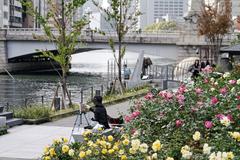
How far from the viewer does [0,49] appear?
6588 centimetres

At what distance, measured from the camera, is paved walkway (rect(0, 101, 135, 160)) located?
41.4 ft

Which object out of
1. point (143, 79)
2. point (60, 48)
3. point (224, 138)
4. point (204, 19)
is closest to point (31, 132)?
point (60, 48)

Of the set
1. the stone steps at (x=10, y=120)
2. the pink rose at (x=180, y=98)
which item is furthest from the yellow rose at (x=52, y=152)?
the stone steps at (x=10, y=120)

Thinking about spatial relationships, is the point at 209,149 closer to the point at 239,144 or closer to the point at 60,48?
the point at 239,144

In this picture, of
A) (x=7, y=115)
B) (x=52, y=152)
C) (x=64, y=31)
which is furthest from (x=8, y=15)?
(x=52, y=152)

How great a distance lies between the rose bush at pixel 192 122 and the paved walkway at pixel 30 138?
3.63 metres

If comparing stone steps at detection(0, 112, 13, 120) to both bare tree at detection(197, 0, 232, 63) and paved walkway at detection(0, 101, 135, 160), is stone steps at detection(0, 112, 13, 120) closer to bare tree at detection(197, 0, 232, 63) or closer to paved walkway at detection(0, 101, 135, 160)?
paved walkway at detection(0, 101, 135, 160)

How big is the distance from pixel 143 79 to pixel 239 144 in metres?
28.3

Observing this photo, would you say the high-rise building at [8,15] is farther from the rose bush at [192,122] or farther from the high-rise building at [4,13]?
the rose bush at [192,122]

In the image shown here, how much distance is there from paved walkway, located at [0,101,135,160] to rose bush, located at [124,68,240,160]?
11.9 feet

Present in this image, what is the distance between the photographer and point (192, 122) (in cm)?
855

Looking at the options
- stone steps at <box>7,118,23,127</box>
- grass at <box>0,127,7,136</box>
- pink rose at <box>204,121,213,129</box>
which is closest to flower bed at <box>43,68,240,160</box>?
pink rose at <box>204,121,213,129</box>

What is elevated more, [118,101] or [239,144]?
[239,144]

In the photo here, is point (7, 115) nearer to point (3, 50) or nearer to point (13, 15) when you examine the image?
point (3, 50)
